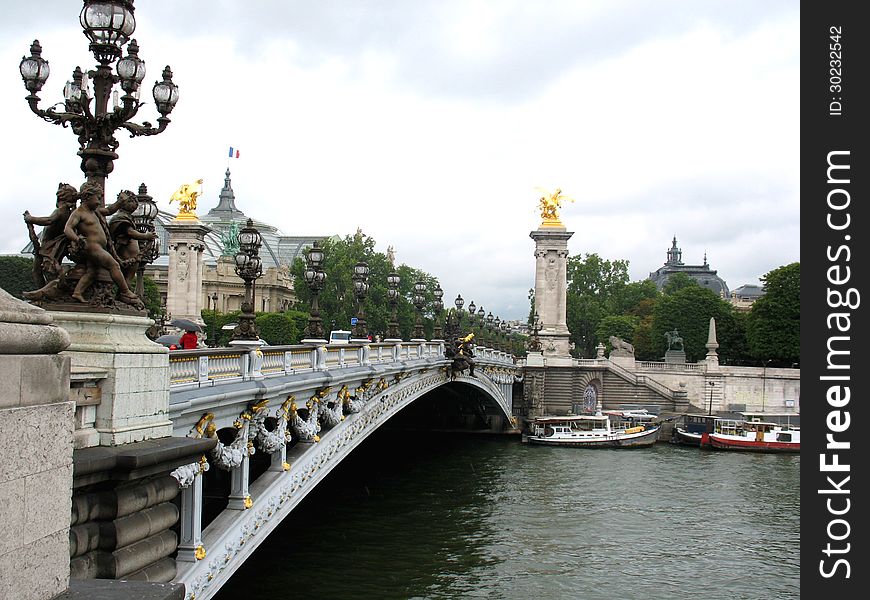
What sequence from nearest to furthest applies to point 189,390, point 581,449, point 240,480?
point 189,390 < point 240,480 < point 581,449

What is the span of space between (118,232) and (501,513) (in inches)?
825

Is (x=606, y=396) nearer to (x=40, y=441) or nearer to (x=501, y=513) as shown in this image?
(x=501, y=513)

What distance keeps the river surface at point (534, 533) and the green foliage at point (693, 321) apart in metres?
33.5

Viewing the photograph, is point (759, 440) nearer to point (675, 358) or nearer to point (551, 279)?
point (675, 358)

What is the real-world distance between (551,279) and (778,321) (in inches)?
611

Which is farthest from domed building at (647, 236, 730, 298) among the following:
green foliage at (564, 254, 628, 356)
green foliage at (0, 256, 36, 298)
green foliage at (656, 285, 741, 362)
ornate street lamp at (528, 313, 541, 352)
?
green foliage at (0, 256, 36, 298)

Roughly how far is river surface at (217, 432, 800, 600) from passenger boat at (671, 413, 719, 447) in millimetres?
5940

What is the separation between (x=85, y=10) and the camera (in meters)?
8.36

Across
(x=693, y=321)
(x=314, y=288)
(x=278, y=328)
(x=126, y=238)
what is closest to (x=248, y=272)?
(x=314, y=288)

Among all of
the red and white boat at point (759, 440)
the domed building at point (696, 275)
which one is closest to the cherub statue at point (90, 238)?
the red and white boat at point (759, 440)

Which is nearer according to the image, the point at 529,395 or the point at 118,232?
the point at 118,232

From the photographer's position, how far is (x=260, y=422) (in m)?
13.5
